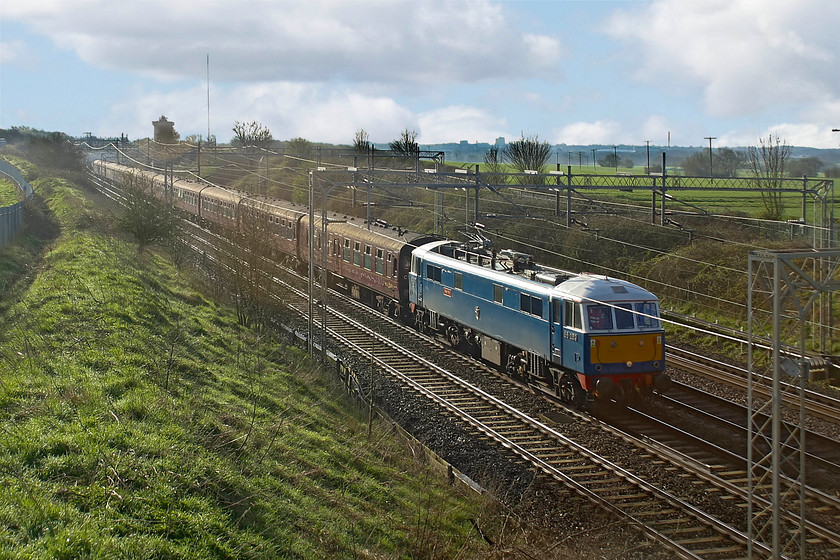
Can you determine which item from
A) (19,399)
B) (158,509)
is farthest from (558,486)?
(19,399)

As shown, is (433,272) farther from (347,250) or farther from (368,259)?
(347,250)

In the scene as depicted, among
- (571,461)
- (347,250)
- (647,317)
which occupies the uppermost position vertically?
(347,250)

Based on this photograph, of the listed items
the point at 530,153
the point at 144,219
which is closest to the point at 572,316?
the point at 144,219

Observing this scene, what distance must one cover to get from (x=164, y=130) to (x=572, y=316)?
92347mm

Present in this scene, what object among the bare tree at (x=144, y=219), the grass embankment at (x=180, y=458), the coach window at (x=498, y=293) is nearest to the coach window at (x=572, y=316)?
the coach window at (x=498, y=293)

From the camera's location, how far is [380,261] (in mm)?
29719

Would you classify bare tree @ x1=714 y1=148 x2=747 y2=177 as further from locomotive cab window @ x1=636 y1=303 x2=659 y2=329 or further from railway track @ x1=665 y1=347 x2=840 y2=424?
locomotive cab window @ x1=636 y1=303 x2=659 y2=329

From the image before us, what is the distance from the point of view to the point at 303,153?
7019 cm

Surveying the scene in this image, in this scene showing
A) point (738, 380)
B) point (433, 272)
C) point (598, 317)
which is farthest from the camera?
point (433, 272)

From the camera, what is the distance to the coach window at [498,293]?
20828 mm

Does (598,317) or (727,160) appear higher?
(727,160)

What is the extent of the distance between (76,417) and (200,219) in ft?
133

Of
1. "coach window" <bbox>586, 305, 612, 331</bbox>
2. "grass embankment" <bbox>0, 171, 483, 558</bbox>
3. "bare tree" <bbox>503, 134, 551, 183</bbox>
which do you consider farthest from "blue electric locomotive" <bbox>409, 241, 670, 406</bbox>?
"bare tree" <bbox>503, 134, 551, 183</bbox>

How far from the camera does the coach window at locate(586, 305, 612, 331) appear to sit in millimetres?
17609
